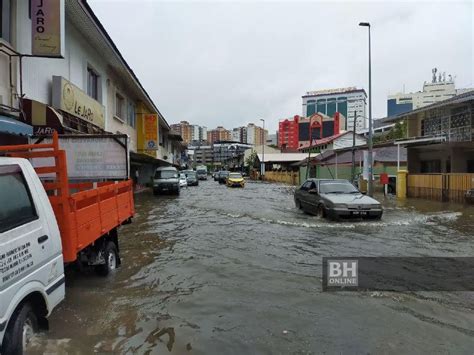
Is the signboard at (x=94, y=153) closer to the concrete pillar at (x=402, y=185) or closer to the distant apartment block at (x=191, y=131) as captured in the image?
the concrete pillar at (x=402, y=185)

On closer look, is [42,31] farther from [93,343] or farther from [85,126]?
[93,343]

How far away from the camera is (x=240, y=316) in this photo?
5.18 metres

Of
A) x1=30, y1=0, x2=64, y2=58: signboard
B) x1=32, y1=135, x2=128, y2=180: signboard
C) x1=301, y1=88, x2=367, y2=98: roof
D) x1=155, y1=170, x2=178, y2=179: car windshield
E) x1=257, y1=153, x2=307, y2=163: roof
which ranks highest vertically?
x1=301, y1=88, x2=367, y2=98: roof

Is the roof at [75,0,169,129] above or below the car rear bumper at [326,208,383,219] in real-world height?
above

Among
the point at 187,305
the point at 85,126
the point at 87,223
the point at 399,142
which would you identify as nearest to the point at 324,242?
the point at 187,305

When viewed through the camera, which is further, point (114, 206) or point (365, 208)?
point (365, 208)

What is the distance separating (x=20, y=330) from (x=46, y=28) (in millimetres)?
8488

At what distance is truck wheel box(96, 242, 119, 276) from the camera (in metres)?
6.75

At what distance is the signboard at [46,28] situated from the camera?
991 cm

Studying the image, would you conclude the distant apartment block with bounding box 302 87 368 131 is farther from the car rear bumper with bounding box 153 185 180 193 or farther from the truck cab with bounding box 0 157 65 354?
the truck cab with bounding box 0 157 65 354

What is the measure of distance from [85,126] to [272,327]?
39.5 ft

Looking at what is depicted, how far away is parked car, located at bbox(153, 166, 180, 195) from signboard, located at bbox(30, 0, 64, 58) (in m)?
19.9

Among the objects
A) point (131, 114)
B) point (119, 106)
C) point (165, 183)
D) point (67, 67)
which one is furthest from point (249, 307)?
point (165, 183)

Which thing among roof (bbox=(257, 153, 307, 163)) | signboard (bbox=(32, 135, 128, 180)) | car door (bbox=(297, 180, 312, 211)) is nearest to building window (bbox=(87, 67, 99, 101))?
car door (bbox=(297, 180, 312, 211))
